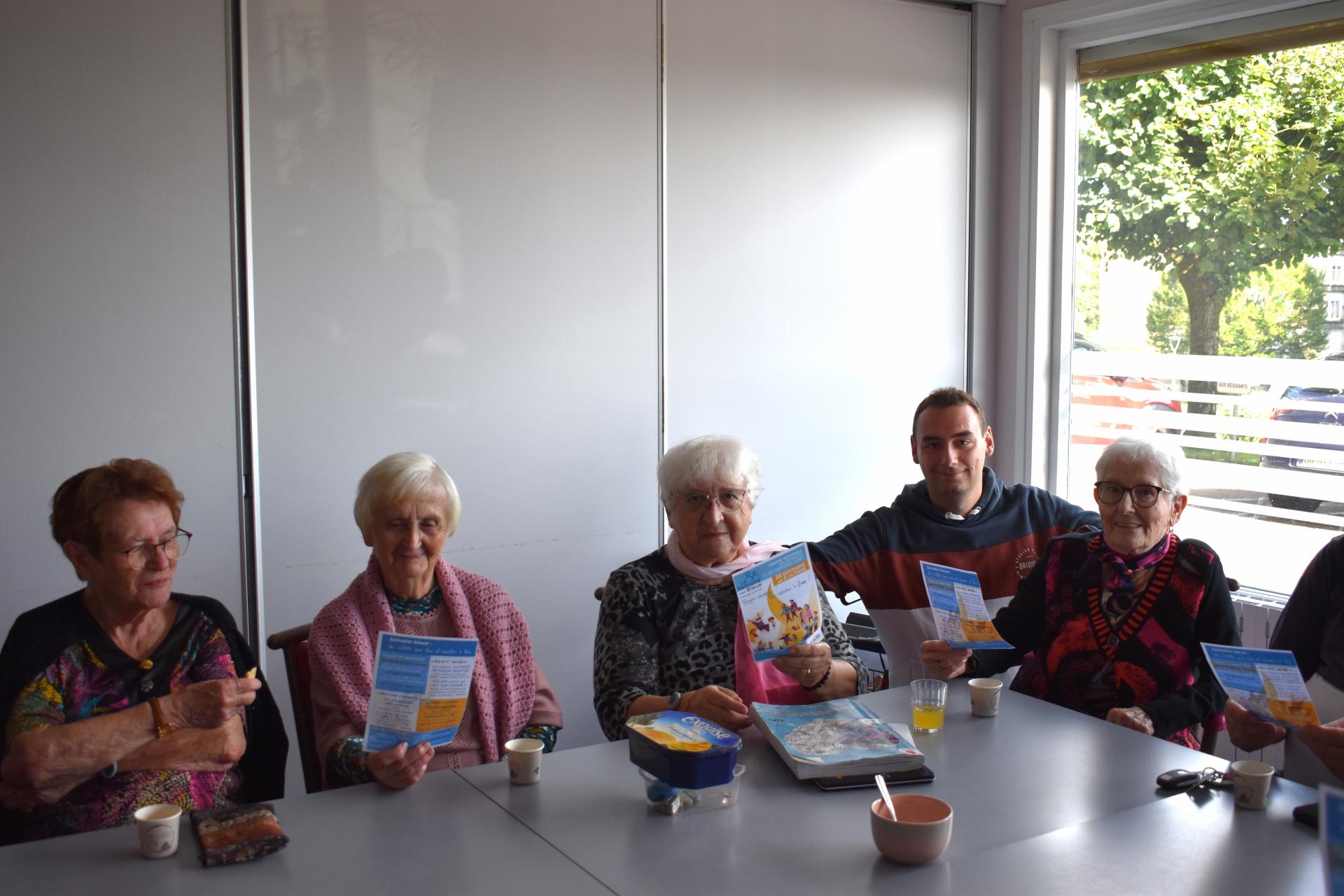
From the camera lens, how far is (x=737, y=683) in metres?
2.64

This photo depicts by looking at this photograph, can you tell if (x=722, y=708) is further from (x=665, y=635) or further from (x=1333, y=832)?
(x=1333, y=832)

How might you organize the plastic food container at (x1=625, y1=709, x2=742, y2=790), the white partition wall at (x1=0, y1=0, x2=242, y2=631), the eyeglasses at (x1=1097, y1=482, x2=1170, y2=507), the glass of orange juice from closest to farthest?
1. the plastic food container at (x1=625, y1=709, x2=742, y2=790)
2. the glass of orange juice
3. the eyeglasses at (x1=1097, y1=482, x2=1170, y2=507)
4. the white partition wall at (x1=0, y1=0, x2=242, y2=631)

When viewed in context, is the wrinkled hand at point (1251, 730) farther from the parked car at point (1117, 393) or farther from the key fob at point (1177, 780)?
the parked car at point (1117, 393)

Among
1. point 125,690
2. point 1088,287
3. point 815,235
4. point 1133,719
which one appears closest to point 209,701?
point 125,690

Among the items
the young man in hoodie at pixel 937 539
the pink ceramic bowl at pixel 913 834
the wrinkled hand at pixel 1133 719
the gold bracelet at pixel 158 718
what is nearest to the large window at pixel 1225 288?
the young man in hoodie at pixel 937 539

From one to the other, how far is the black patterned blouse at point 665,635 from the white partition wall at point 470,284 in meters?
0.95

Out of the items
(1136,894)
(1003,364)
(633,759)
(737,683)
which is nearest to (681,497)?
(737,683)

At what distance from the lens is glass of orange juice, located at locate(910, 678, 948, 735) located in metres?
2.35

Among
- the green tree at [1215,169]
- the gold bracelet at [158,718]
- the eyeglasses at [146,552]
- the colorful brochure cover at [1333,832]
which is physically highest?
the green tree at [1215,169]

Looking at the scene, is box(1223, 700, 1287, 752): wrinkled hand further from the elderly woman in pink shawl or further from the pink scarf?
the elderly woman in pink shawl

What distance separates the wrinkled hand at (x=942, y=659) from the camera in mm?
2639

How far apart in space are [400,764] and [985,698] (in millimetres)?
1213

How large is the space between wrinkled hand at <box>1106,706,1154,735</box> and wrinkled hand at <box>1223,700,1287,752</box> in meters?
0.19

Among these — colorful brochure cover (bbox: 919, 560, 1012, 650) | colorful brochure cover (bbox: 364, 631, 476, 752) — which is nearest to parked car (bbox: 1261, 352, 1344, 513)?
colorful brochure cover (bbox: 919, 560, 1012, 650)
